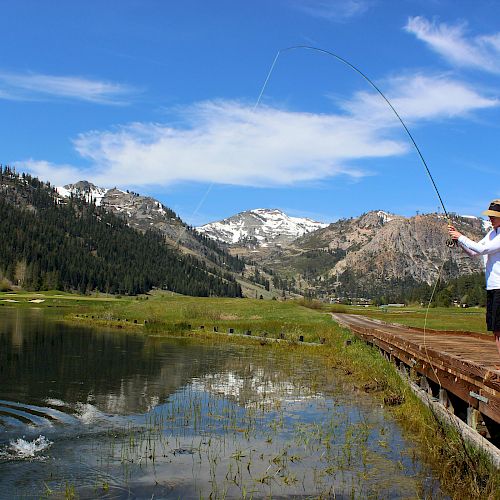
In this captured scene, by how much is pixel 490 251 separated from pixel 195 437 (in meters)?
10.4

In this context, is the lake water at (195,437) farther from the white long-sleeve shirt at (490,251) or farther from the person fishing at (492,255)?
the white long-sleeve shirt at (490,251)

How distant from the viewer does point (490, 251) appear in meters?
11.6

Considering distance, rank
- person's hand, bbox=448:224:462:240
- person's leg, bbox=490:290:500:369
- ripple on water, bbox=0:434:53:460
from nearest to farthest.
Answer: person's hand, bbox=448:224:462:240 < person's leg, bbox=490:290:500:369 < ripple on water, bbox=0:434:53:460

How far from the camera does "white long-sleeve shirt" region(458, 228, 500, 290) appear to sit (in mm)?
11422

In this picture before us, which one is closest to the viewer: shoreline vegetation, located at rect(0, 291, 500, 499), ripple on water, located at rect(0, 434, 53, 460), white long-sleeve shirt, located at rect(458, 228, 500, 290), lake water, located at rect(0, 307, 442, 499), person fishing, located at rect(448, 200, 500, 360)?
white long-sleeve shirt, located at rect(458, 228, 500, 290)

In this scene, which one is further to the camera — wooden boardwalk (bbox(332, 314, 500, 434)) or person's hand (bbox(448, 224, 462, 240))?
wooden boardwalk (bbox(332, 314, 500, 434))

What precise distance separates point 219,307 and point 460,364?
73391 millimetres

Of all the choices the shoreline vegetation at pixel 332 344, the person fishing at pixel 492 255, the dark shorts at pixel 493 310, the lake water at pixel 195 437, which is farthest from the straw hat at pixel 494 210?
the lake water at pixel 195 437

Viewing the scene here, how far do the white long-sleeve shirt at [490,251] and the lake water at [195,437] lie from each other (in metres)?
4.67

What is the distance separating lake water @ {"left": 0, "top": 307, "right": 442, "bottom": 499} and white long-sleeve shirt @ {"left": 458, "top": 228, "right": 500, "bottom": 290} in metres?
4.67

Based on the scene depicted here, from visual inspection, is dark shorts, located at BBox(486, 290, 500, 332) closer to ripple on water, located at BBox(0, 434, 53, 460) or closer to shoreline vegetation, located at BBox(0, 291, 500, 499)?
shoreline vegetation, located at BBox(0, 291, 500, 499)

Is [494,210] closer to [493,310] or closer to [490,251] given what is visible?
[490,251]

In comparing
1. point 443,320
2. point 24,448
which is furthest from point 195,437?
point 443,320

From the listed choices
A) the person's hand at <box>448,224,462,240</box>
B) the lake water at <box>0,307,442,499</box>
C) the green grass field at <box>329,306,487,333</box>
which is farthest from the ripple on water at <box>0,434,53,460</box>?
the green grass field at <box>329,306,487,333</box>
